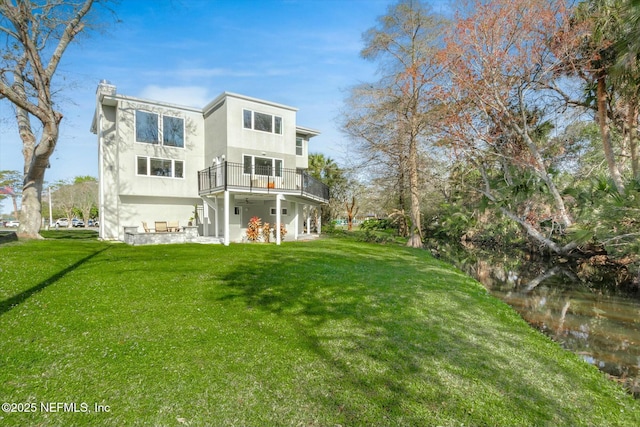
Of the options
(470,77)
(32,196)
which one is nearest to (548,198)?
(470,77)

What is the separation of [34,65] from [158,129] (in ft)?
17.9

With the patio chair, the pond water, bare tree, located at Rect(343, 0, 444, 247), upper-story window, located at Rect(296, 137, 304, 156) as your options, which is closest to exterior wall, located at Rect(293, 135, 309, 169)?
upper-story window, located at Rect(296, 137, 304, 156)

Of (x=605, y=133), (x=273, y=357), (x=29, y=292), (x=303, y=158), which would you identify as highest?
(x=303, y=158)

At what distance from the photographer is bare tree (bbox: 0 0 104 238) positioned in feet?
39.9

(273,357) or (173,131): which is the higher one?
(173,131)

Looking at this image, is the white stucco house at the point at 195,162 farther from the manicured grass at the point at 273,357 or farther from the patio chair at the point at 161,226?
the manicured grass at the point at 273,357

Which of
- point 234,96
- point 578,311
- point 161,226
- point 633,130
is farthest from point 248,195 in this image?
point 633,130

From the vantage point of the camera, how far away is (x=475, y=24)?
13492 millimetres

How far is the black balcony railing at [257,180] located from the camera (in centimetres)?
1506

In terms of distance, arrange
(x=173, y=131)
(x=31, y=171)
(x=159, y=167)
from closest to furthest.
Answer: (x=31, y=171) < (x=159, y=167) < (x=173, y=131)

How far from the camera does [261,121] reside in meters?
17.6

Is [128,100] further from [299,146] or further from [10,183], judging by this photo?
[10,183]

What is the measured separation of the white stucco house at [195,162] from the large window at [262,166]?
0.06 meters

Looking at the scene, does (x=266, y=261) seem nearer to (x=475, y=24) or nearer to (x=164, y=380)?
(x=164, y=380)
